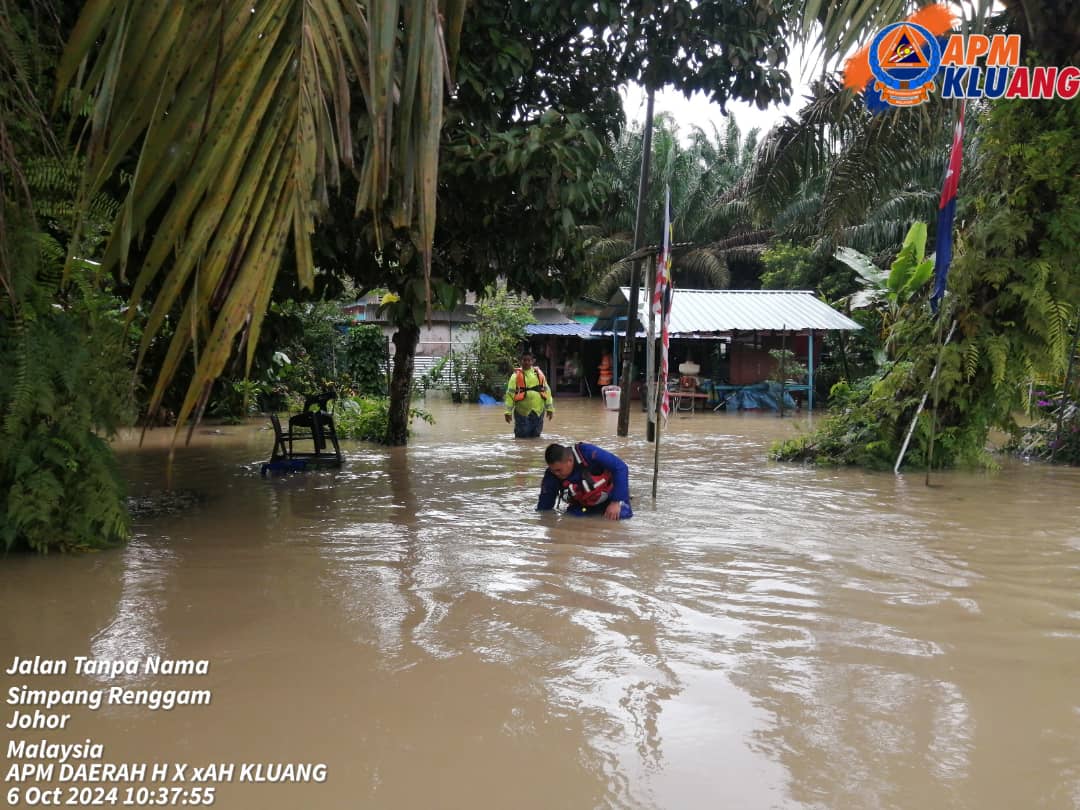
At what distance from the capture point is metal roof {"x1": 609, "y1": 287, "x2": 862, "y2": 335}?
21.5 meters

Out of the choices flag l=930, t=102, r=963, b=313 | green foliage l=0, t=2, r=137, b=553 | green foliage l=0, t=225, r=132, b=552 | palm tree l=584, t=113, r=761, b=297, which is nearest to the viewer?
green foliage l=0, t=2, r=137, b=553

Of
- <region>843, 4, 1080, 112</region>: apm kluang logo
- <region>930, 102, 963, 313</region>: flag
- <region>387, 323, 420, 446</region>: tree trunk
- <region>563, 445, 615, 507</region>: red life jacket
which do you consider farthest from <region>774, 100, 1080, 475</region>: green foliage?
<region>387, 323, 420, 446</region>: tree trunk

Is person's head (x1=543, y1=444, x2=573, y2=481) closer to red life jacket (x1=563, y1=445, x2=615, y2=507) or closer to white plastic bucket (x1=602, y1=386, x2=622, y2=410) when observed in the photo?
red life jacket (x1=563, y1=445, x2=615, y2=507)

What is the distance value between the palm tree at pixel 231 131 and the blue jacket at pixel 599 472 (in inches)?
237

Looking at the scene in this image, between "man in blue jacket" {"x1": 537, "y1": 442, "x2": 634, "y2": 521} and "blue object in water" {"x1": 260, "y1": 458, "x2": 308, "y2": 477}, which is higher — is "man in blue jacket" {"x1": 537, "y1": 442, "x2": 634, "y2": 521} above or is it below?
above

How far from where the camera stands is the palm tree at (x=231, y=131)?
5.10 ft

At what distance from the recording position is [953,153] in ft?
27.9

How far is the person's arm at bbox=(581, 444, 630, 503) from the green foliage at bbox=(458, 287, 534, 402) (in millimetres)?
18972

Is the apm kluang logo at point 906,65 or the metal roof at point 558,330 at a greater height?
the apm kluang logo at point 906,65

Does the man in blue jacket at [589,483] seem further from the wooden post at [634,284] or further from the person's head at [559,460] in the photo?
the wooden post at [634,284]

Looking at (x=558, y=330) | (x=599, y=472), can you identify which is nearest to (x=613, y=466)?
(x=599, y=472)

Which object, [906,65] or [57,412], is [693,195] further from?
[57,412]

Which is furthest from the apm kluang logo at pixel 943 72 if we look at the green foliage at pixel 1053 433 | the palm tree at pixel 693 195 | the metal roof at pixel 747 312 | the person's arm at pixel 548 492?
the palm tree at pixel 693 195

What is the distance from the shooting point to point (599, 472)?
801cm
